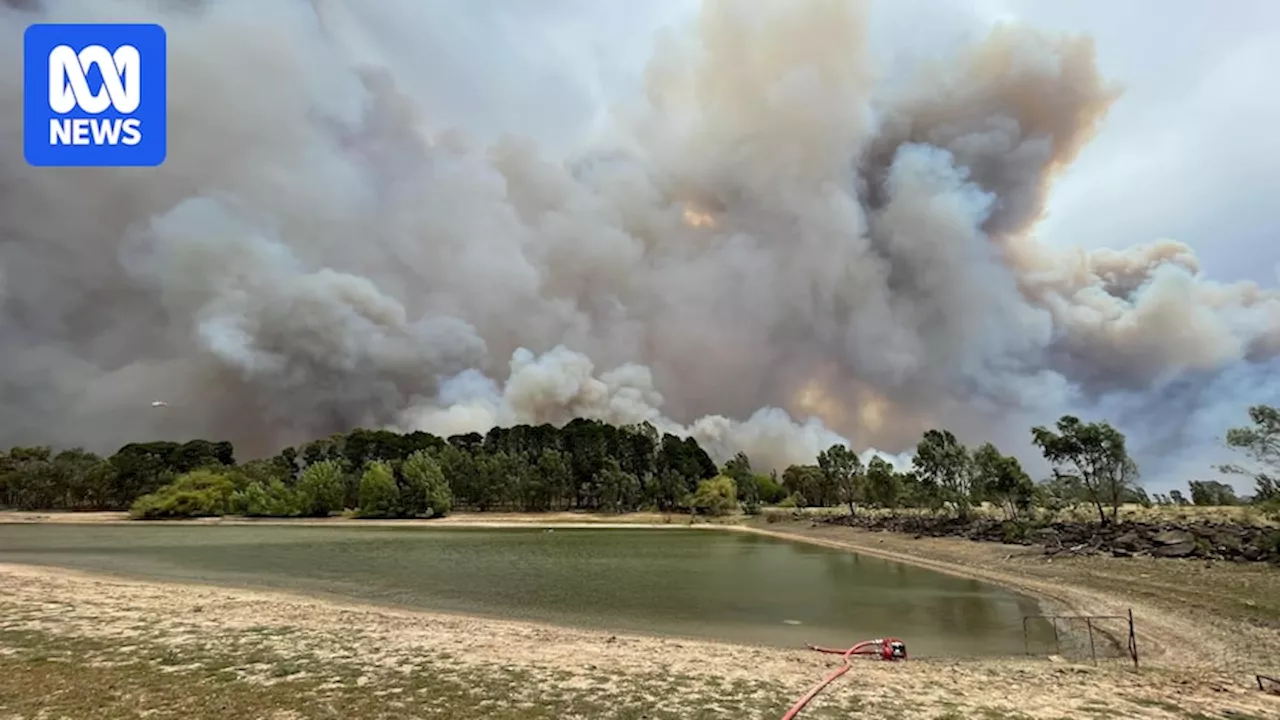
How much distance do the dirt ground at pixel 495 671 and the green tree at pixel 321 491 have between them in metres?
116

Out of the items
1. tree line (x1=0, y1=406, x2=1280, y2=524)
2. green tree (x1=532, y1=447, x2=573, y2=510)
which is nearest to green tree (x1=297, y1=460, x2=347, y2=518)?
tree line (x1=0, y1=406, x2=1280, y2=524)

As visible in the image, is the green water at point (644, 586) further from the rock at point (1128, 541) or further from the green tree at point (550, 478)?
the green tree at point (550, 478)

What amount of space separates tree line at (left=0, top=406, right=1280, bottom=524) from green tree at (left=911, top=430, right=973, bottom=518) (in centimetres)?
18

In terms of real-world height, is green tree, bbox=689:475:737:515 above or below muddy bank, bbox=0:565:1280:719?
below

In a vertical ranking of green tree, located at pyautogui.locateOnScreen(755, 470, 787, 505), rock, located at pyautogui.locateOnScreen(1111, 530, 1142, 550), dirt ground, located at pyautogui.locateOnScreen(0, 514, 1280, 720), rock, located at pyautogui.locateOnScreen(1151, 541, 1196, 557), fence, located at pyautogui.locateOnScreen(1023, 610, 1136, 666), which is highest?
dirt ground, located at pyautogui.locateOnScreen(0, 514, 1280, 720)

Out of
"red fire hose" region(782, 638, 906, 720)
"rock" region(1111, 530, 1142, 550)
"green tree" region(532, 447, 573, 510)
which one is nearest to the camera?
"red fire hose" region(782, 638, 906, 720)

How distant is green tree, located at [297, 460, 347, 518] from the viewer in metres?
128

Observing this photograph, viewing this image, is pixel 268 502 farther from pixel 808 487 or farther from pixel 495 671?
pixel 495 671

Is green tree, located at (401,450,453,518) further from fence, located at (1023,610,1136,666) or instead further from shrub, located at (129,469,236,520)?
fence, located at (1023,610,1136,666)

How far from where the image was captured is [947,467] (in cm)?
8119

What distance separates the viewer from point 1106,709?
11.9 meters

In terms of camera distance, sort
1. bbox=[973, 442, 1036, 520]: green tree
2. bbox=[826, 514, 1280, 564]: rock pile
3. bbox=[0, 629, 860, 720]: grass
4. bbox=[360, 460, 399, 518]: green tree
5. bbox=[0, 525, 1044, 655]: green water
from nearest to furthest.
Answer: bbox=[0, 629, 860, 720]: grass, bbox=[0, 525, 1044, 655]: green water, bbox=[826, 514, 1280, 564]: rock pile, bbox=[973, 442, 1036, 520]: green tree, bbox=[360, 460, 399, 518]: green tree

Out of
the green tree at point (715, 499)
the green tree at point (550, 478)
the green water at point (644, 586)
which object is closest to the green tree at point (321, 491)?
the green tree at point (550, 478)

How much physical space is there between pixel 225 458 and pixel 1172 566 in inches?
A: 7852
